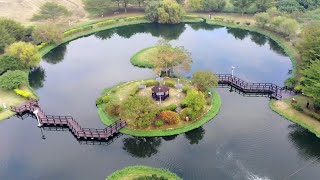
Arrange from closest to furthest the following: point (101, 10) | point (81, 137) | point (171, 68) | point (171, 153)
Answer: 1. point (171, 153)
2. point (81, 137)
3. point (171, 68)
4. point (101, 10)

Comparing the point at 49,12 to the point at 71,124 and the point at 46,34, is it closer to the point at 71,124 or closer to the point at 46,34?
the point at 46,34

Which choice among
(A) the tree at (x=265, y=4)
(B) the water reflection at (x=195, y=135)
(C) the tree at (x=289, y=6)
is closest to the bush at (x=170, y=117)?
(B) the water reflection at (x=195, y=135)

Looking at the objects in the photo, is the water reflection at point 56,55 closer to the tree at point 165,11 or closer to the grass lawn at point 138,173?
the tree at point 165,11

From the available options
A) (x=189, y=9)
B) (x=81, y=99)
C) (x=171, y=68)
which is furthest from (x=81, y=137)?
(x=189, y=9)

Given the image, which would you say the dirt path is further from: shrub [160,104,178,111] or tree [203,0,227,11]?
shrub [160,104,178,111]

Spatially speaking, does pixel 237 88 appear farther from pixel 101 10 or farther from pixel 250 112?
pixel 101 10

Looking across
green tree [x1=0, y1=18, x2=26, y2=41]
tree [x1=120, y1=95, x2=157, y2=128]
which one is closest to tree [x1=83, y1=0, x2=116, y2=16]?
green tree [x1=0, y1=18, x2=26, y2=41]

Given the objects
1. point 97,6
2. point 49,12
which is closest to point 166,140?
point 49,12

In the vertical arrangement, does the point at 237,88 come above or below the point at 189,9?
below
